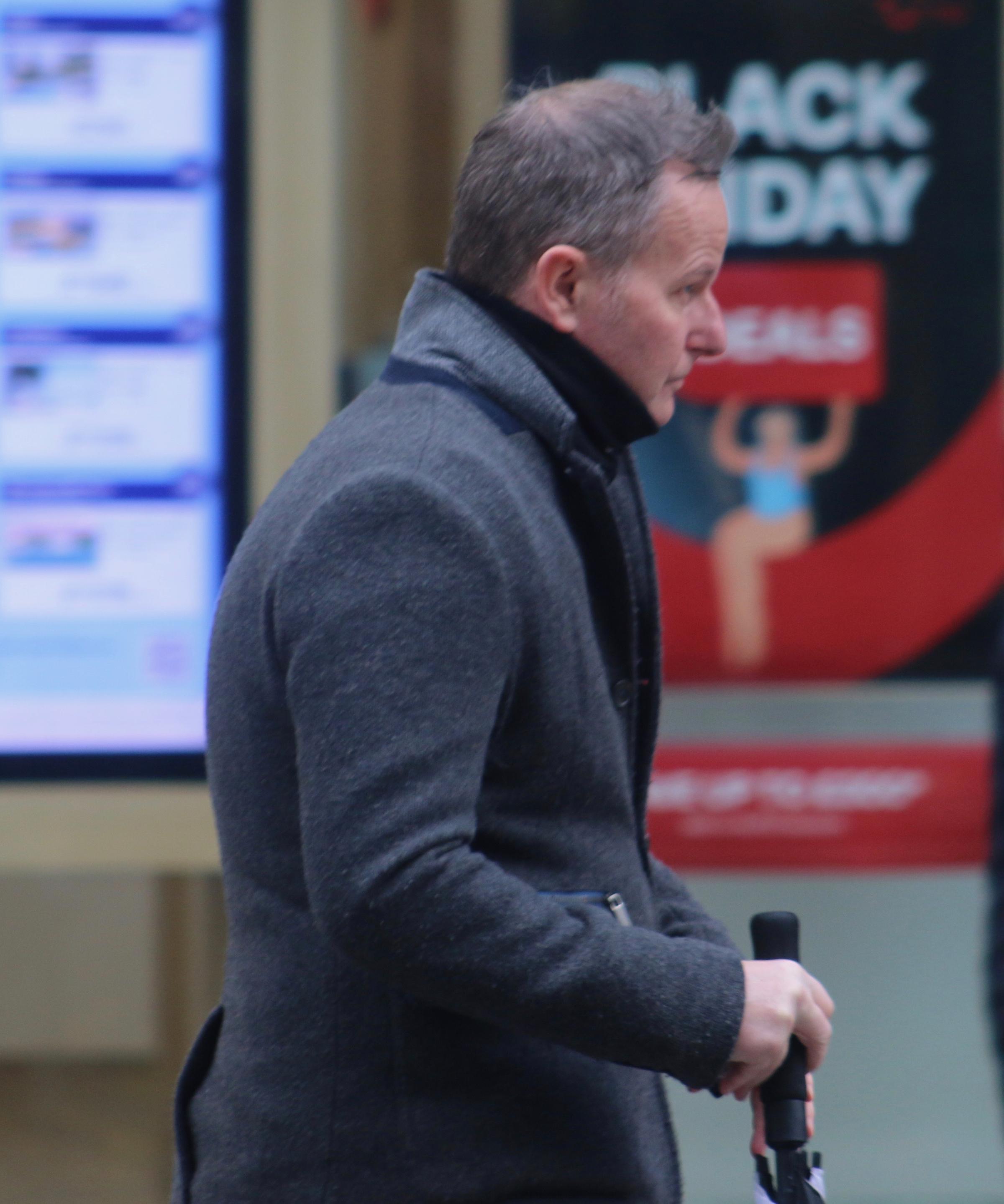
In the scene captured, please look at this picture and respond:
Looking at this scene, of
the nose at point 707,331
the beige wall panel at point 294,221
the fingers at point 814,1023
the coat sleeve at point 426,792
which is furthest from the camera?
the beige wall panel at point 294,221

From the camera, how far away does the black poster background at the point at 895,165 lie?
334cm

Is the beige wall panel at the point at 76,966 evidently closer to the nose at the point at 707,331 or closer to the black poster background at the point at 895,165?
the black poster background at the point at 895,165

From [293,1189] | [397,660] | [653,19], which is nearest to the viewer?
[397,660]

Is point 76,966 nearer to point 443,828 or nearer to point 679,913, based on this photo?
point 679,913

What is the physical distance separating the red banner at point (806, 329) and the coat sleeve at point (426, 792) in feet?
7.03

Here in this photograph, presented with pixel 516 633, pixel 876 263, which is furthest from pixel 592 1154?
pixel 876 263

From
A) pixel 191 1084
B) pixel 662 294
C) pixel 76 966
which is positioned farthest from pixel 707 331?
pixel 76 966

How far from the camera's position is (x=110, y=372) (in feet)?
11.2

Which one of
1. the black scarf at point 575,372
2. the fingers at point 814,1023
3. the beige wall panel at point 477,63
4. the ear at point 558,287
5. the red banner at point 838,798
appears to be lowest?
the red banner at point 838,798

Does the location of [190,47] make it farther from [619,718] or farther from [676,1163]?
[676,1163]

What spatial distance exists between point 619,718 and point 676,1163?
1.54ft

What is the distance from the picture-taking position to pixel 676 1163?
163cm

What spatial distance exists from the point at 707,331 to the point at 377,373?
186cm

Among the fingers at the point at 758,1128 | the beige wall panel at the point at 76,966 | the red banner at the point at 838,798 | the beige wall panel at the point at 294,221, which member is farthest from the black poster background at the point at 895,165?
the fingers at the point at 758,1128
